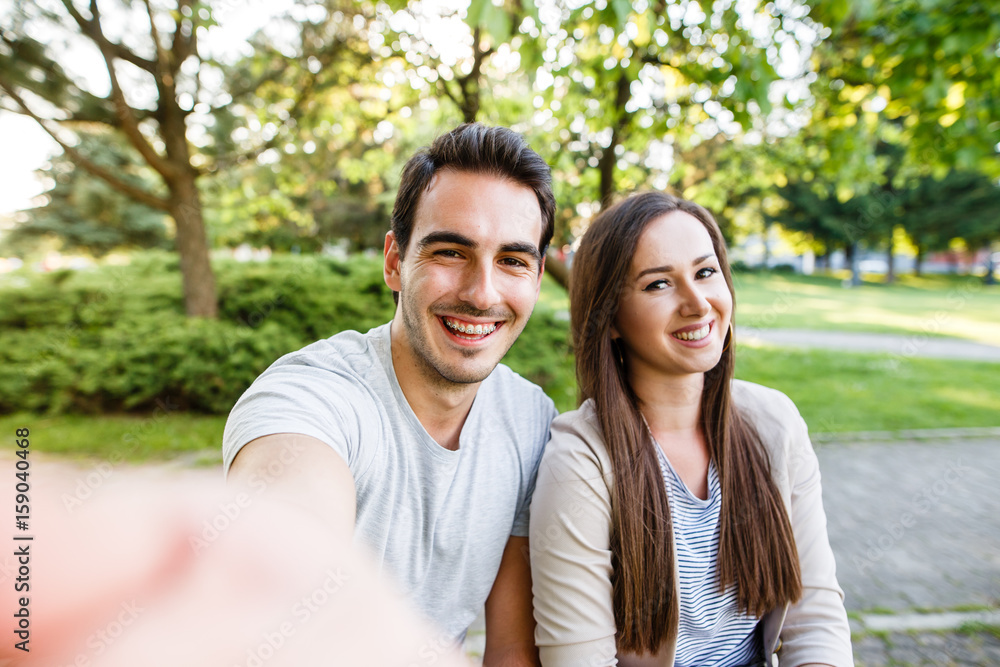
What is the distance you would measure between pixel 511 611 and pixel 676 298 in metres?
1.15

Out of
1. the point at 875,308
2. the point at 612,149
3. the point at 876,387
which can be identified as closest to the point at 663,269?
the point at 612,149

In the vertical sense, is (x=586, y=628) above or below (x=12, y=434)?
above

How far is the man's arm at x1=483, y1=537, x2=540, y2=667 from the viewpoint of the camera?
1783 mm

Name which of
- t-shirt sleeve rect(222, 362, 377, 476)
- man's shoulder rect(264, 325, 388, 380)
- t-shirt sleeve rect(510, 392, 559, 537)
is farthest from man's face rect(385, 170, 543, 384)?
t-shirt sleeve rect(510, 392, 559, 537)

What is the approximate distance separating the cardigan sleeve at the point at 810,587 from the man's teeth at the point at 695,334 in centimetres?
49

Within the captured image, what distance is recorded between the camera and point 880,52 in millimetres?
3939

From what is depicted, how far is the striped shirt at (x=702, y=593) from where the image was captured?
174 centimetres

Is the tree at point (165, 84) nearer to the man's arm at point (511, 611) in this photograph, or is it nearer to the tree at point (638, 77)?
the tree at point (638, 77)

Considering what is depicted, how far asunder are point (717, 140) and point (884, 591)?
6.48m

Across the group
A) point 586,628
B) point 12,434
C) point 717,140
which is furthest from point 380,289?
point 586,628

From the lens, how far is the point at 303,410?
4.55 feet

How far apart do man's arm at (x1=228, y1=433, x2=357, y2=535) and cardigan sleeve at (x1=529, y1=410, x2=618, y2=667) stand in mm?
609

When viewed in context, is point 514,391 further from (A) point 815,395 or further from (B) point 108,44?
(A) point 815,395

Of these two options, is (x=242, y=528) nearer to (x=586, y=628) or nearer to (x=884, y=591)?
(x=586, y=628)
